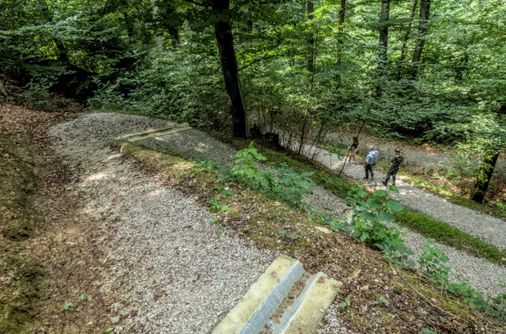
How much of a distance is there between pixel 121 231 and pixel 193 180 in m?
1.40

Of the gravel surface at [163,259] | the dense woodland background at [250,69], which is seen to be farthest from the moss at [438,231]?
the dense woodland background at [250,69]

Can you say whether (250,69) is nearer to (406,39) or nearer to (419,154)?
(419,154)

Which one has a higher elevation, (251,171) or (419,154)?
(251,171)

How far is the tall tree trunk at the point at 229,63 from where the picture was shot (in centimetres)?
677

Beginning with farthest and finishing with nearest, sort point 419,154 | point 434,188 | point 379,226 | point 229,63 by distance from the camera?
point 419,154
point 434,188
point 229,63
point 379,226

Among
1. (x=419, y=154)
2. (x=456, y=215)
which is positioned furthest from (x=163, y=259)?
(x=419, y=154)

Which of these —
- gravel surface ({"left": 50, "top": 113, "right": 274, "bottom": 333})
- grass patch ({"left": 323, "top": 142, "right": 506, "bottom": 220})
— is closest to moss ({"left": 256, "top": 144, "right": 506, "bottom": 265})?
grass patch ({"left": 323, "top": 142, "right": 506, "bottom": 220})

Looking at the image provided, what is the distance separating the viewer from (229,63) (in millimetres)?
7879

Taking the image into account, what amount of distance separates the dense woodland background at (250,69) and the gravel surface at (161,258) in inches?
142

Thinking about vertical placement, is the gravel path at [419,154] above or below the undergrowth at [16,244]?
below

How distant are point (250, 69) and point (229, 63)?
73.0 inches

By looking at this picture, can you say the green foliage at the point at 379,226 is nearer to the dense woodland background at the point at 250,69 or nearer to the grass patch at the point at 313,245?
the grass patch at the point at 313,245

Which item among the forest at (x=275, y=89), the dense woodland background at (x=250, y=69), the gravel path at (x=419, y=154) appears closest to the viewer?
the forest at (x=275, y=89)

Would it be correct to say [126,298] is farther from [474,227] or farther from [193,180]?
[474,227]
